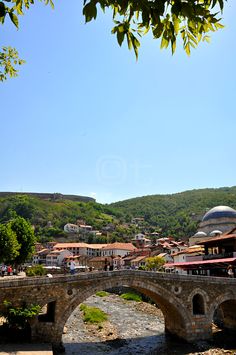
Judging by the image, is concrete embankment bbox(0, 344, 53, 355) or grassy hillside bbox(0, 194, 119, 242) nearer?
concrete embankment bbox(0, 344, 53, 355)

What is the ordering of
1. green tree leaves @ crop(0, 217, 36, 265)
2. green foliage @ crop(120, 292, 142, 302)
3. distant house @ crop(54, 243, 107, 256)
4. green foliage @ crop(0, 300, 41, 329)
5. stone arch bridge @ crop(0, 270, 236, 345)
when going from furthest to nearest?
1. distant house @ crop(54, 243, 107, 256)
2. green foliage @ crop(120, 292, 142, 302)
3. green tree leaves @ crop(0, 217, 36, 265)
4. stone arch bridge @ crop(0, 270, 236, 345)
5. green foliage @ crop(0, 300, 41, 329)

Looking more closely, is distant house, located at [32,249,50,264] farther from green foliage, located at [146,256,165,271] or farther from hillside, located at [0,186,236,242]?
green foliage, located at [146,256,165,271]

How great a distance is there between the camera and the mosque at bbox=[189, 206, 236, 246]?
5941cm

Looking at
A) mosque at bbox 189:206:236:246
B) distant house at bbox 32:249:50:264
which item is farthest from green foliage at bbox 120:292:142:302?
distant house at bbox 32:249:50:264

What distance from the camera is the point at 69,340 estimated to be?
2361cm

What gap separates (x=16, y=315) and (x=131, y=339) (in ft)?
32.2

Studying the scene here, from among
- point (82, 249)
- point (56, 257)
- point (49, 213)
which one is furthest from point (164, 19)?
point (49, 213)

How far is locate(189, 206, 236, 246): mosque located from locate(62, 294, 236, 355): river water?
28475 millimetres

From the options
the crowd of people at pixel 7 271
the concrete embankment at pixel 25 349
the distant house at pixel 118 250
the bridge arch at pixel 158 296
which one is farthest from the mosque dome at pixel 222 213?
the concrete embankment at pixel 25 349

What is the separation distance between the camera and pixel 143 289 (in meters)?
25.0

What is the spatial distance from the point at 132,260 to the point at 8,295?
5331 cm

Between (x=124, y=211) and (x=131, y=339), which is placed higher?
(x=124, y=211)

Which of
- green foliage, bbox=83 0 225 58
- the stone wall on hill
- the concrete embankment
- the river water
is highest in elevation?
the stone wall on hill

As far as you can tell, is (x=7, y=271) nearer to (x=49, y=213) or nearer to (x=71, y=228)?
(x=71, y=228)
